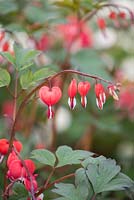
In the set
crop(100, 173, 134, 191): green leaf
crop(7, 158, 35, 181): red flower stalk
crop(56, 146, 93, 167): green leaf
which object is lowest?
crop(100, 173, 134, 191): green leaf

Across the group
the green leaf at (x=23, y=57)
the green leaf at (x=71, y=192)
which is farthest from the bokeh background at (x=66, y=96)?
the green leaf at (x=71, y=192)

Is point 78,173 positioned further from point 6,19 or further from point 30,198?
point 6,19

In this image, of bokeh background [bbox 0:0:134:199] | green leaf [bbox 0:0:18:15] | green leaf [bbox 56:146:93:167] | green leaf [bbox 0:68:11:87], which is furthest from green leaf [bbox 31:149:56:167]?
green leaf [bbox 0:0:18:15]

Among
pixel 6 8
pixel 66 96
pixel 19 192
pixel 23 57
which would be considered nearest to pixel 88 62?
pixel 66 96

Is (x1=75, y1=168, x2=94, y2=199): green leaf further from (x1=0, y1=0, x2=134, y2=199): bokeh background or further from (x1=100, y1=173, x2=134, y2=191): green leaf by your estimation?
(x1=0, y1=0, x2=134, y2=199): bokeh background

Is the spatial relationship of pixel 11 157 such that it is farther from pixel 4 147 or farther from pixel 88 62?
pixel 88 62

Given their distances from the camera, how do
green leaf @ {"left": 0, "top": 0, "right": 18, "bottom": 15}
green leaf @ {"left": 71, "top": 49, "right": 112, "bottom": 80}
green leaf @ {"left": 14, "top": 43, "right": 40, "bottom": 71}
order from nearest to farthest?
green leaf @ {"left": 14, "top": 43, "right": 40, "bottom": 71}
green leaf @ {"left": 0, "top": 0, "right": 18, "bottom": 15}
green leaf @ {"left": 71, "top": 49, "right": 112, "bottom": 80}
